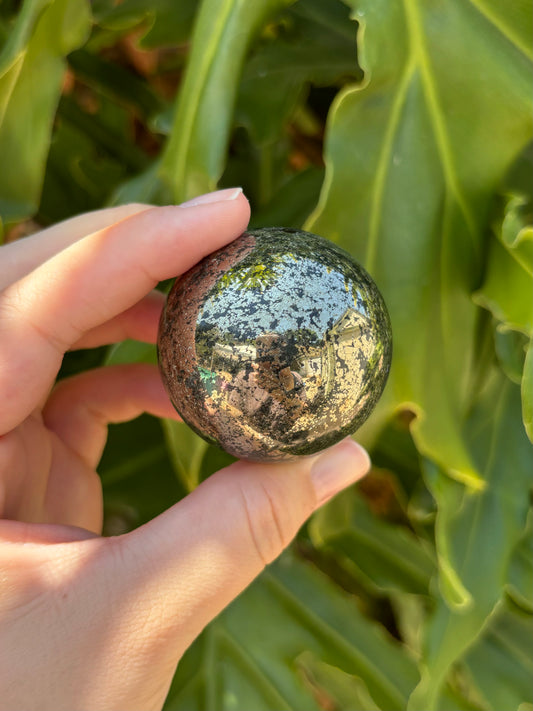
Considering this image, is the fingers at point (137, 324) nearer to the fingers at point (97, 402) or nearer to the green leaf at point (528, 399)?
the fingers at point (97, 402)

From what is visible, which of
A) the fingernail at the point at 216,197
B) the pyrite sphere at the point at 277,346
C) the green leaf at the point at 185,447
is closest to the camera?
the pyrite sphere at the point at 277,346

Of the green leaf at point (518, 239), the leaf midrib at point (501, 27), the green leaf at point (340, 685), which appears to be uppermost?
the leaf midrib at point (501, 27)

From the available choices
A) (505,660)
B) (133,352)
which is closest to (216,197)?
(133,352)

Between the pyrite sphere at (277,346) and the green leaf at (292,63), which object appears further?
the green leaf at (292,63)

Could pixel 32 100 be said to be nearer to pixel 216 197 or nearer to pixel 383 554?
pixel 216 197

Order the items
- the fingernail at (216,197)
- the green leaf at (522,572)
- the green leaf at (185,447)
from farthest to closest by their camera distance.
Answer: the green leaf at (522,572), the green leaf at (185,447), the fingernail at (216,197)

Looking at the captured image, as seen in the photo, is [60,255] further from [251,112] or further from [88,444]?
[251,112]

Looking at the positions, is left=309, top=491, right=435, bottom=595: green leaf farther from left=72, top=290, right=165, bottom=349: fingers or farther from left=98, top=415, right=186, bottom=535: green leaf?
left=72, top=290, right=165, bottom=349: fingers

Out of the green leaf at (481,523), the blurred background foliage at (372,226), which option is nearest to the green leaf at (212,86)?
the blurred background foliage at (372,226)
